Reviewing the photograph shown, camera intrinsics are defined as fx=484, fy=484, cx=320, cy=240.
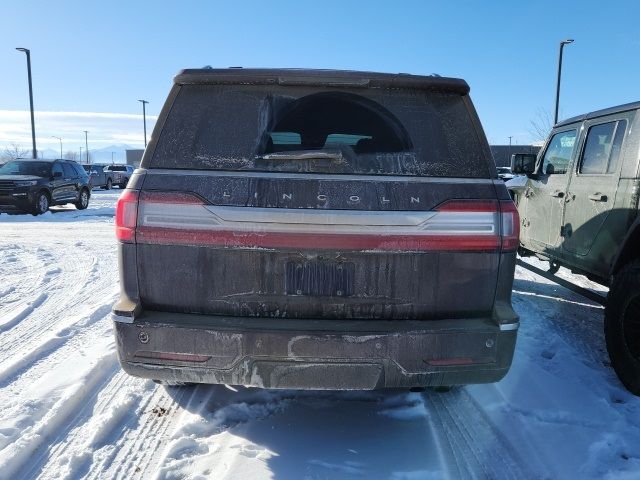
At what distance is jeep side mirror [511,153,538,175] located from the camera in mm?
5758

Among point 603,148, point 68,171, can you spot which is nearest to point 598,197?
point 603,148

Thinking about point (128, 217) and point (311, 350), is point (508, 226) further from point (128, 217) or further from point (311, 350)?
point (128, 217)

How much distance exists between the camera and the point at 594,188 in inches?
179

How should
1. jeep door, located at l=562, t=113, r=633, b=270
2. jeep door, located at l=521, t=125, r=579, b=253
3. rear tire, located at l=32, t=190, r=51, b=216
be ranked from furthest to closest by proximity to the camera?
1. rear tire, located at l=32, t=190, r=51, b=216
2. jeep door, located at l=521, t=125, r=579, b=253
3. jeep door, located at l=562, t=113, r=633, b=270

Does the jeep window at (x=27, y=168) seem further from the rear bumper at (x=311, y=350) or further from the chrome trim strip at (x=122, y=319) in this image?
the rear bumper at (x=311, y=350)

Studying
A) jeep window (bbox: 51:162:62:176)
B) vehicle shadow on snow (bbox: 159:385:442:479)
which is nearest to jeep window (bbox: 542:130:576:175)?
vehicle shadow on snow (bbox: 159:385:442:479)

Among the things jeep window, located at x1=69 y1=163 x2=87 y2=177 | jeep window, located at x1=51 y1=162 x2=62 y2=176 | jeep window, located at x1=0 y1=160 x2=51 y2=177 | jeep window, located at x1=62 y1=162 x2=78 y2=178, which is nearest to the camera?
jeep window, located at x1=0 y1=160 x2=51 y2=177

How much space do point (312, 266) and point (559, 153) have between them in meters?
4.49

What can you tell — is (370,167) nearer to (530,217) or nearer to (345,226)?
(345,226)

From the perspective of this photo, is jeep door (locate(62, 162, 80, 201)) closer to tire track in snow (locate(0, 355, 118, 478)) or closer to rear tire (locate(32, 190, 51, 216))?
rear tire (locate(32, 190, 51, 216))

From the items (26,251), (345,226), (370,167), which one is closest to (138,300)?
(345,226)

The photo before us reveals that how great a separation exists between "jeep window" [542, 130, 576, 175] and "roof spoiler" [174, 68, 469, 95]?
3.43 m

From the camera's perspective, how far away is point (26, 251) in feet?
29.1

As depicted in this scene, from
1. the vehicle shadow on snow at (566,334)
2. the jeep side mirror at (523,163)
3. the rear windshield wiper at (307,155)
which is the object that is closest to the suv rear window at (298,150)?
the rear windshield wiper at (307,155)
